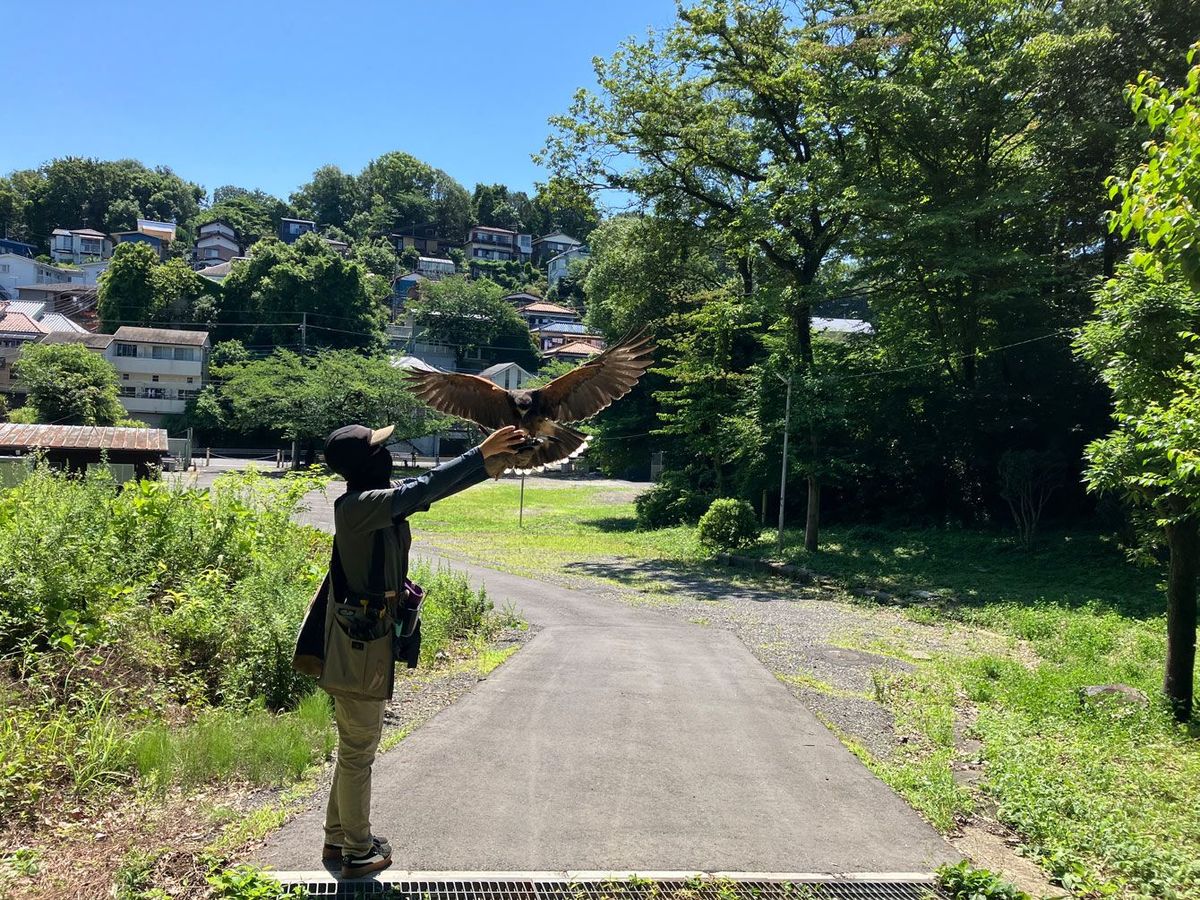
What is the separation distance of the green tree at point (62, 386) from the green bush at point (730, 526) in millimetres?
32730

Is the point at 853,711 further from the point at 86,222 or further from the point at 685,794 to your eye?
the point at 86,222

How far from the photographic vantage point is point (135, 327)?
58.9 metres

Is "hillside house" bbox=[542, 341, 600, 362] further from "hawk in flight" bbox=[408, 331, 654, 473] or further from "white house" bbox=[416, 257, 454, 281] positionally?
"hawk in flight" bbox=[408, 331, 654, 473]

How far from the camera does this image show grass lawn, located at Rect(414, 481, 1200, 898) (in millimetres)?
4387

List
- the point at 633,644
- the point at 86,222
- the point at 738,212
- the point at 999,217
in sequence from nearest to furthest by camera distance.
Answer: the point at 633,644
the point at 999,217
the point at 738,212
the point at 86,222

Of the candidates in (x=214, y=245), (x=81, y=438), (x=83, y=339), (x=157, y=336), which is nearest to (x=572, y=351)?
(x=157, y=336)

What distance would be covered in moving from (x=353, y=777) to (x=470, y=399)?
217 cm

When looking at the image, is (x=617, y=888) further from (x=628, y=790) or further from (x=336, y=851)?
(x=336, y=851)

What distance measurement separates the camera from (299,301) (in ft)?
198

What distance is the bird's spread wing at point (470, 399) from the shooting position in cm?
464

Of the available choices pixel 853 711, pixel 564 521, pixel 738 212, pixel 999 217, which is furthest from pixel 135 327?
pixel 853 711

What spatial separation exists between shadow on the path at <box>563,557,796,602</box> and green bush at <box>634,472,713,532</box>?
6869 mm

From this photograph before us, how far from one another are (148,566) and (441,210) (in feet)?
399

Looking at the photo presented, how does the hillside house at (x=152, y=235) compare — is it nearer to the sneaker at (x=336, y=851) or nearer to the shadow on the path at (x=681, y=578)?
the shadow on the path at (x=681, y=578)
